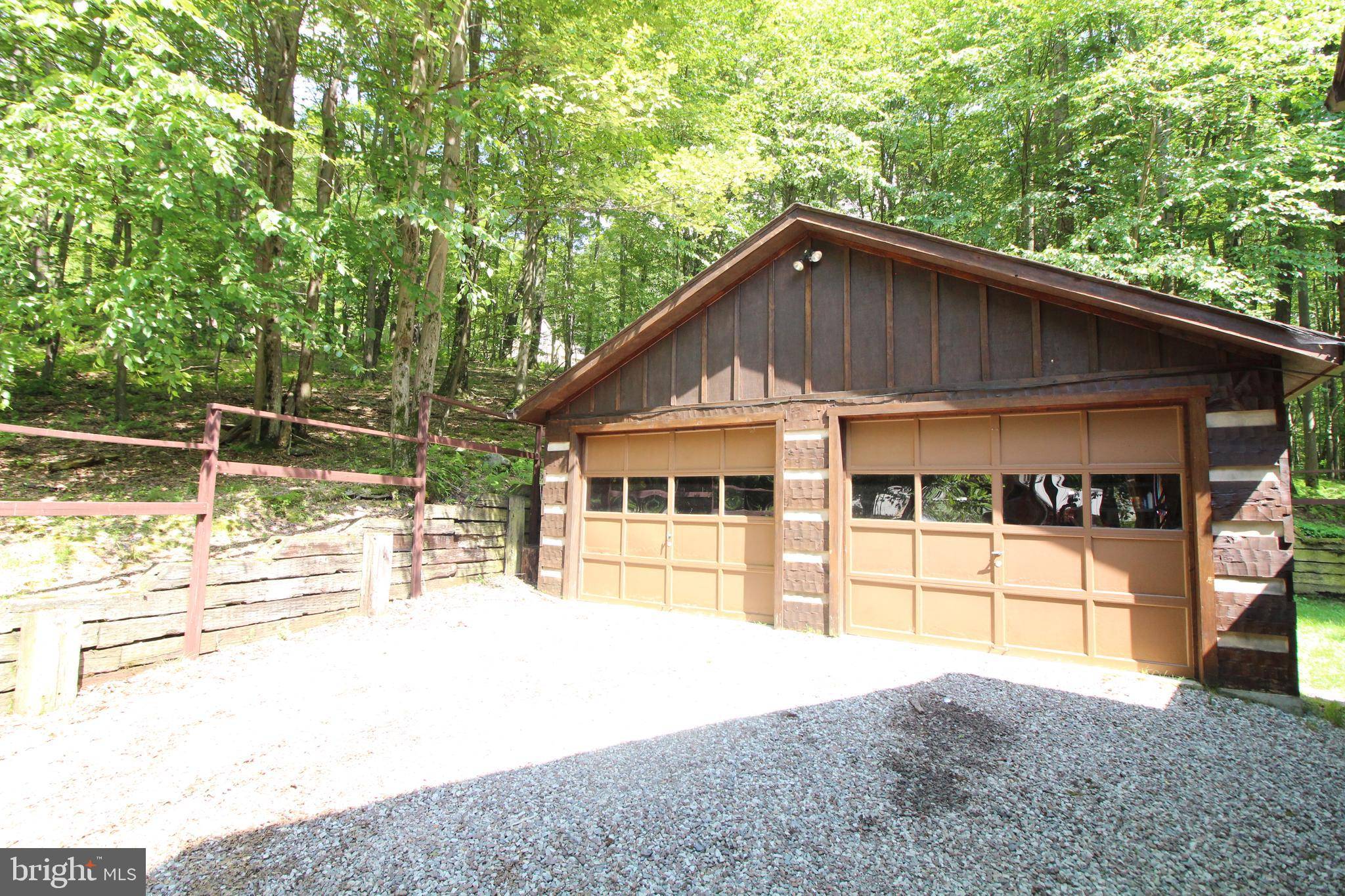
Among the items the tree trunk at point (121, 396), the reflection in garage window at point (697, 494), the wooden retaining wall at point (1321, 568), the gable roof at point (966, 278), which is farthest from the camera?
the wooden retaining wall at point (1321, 568)

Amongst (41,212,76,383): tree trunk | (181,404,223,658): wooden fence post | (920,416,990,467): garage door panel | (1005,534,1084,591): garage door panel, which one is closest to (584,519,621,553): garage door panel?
(920,416,990,467): garage door panel

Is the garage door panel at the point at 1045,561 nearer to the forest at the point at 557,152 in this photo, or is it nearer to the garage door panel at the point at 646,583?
the garage door panel at the point at 646,583

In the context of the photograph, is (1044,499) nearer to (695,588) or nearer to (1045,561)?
(1045,561)

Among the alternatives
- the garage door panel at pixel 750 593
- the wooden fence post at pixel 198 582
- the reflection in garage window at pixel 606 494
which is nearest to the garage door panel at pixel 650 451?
the reflection in garage window at pixel 606 494

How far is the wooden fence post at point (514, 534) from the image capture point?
28.4ft

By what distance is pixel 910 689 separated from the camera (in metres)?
4.72

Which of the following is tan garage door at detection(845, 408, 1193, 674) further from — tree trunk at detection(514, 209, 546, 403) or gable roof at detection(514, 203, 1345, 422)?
tree trunk at detection(514, 209, 546, 403)

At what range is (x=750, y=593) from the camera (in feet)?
22.7

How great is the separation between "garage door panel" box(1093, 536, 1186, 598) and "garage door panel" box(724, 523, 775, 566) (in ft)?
10.3

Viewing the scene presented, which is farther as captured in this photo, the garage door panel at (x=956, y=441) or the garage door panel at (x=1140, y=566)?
the garage door panel at (x=956, y=441)

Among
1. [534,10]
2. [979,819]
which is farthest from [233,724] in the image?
[534,10]

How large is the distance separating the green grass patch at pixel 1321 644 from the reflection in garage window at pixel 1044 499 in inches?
88.4

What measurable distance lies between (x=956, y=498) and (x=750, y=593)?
8.30 ft

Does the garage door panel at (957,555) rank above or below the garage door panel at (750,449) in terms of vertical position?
below
